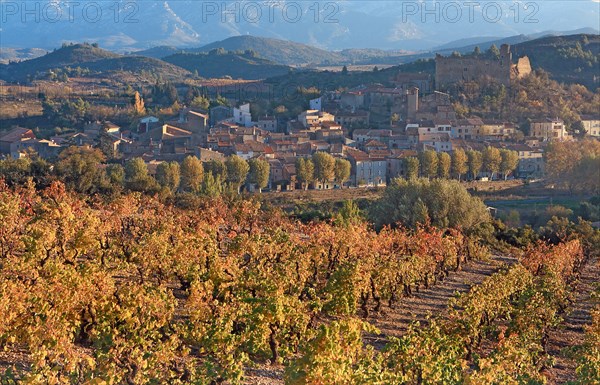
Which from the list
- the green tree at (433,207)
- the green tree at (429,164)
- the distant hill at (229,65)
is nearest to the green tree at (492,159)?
the green tree at (429,164)

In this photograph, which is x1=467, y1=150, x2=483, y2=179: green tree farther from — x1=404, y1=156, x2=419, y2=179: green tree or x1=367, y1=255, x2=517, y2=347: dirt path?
x1=367, y1=255, x2=517, y2=347: dirt path

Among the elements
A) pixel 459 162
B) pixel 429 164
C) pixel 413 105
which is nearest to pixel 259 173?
pixel 429 164

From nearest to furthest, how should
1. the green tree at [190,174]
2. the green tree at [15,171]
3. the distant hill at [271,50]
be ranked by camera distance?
1. the green tree at [15,171]
2. the green tree at [190,174]
3. the distant hill at [271,50]

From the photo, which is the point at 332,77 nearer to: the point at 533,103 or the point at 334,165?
the point at 533,103

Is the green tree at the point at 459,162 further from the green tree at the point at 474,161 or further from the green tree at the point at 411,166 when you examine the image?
the green tree at the point at 411,166

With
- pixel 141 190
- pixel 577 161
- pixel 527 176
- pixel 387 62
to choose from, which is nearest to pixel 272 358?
pixel 141 190

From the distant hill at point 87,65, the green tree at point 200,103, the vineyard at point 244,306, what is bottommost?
the vineyard at point 244,306

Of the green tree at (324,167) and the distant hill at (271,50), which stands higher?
the distant hill at (271,50)

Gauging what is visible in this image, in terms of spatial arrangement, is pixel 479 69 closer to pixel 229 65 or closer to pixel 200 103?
pixel 200 103

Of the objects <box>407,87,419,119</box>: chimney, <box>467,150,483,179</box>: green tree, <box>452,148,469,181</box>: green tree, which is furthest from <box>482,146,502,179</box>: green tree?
<box>407,87,419,119</box>: chimney
